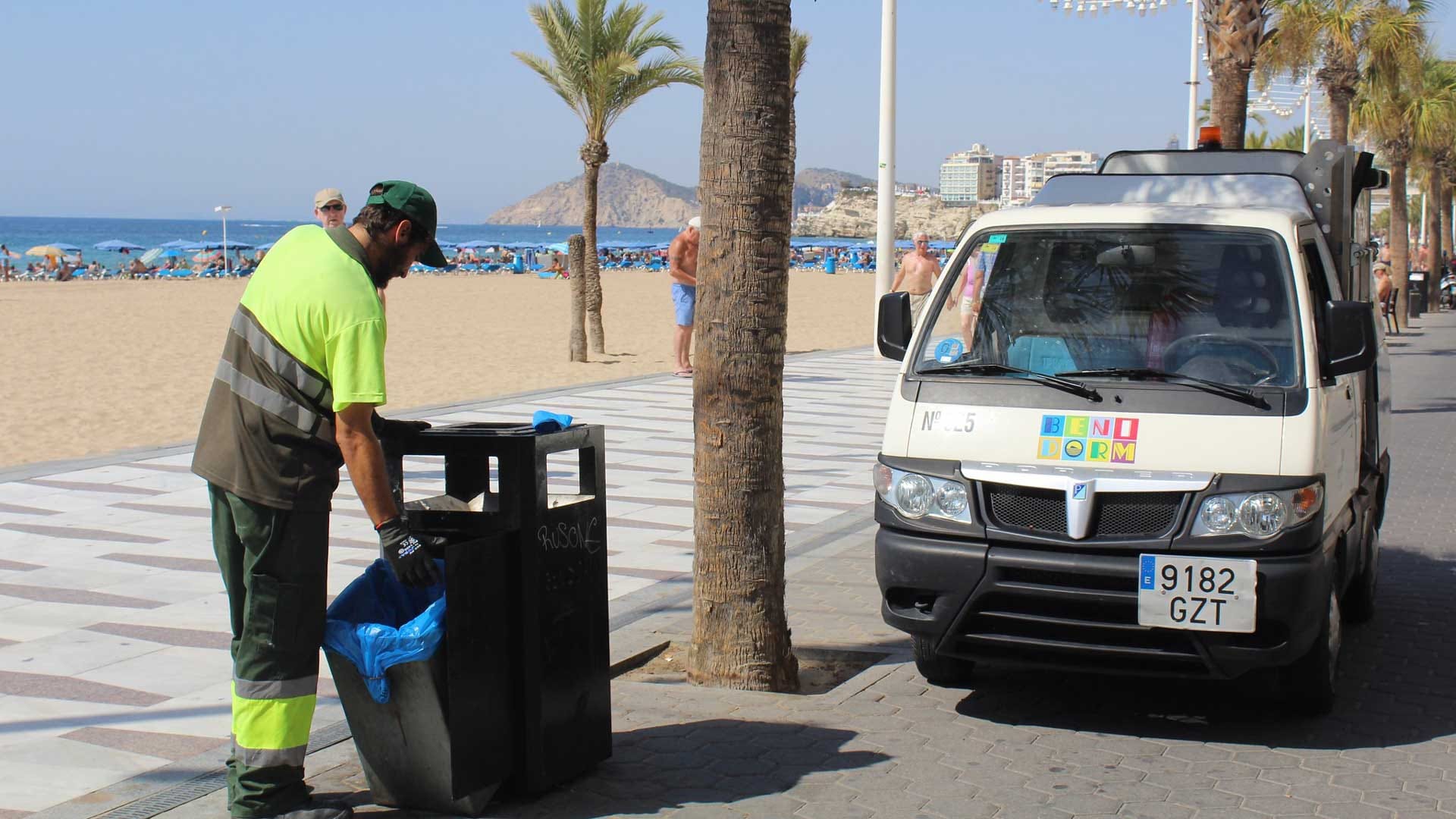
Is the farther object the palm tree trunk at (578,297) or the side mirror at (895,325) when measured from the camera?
the palm tree trunk at (578,297)

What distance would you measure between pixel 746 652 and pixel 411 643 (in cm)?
193

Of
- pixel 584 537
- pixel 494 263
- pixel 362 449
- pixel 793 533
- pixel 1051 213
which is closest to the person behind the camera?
pixel 362 449

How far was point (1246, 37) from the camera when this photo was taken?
17.3 m

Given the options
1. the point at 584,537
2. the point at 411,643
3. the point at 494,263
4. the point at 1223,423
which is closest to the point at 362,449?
the point at 411,643

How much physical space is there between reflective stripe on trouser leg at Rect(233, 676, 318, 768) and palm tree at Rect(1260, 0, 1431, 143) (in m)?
23.6

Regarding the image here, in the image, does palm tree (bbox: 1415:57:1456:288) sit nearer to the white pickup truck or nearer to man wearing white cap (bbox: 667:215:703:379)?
man wearing white cap (bbox: 667:215:703:379)

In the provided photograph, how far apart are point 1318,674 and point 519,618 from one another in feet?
9.75

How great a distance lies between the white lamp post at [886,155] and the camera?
19484 millimetres

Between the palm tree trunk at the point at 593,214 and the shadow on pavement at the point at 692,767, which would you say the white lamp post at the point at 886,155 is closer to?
the palm tree trunk at the point at 593,214

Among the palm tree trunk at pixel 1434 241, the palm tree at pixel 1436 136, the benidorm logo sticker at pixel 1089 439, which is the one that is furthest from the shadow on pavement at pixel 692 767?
the palm tree trunk at pixel 1434 241

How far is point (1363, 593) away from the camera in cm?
699

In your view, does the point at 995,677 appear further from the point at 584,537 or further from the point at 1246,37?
the point at 1246,37

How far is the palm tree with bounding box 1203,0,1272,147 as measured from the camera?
679 inches

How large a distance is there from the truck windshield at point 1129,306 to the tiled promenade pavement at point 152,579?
7.50ft
